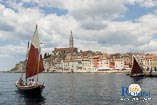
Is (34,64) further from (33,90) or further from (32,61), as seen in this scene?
(33,90)

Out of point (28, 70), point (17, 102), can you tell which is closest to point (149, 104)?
point (17, 102)

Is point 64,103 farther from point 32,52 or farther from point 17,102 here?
point 32,52

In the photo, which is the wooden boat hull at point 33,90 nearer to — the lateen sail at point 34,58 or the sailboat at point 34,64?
the sailboat at point 34,64

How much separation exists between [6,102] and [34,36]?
15.0 metres

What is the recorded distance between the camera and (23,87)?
63438 millimetres

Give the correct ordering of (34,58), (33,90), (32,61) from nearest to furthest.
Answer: (33,90) < (32,61) < (34,58)
